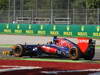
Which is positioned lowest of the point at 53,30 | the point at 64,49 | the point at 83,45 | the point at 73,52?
the point at 73,52

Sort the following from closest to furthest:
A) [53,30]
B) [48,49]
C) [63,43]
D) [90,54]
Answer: [90,54]
[63,43]
[48,49]
[53,30]

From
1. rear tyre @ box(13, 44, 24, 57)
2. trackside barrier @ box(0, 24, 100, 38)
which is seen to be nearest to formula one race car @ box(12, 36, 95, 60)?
rear tyre @ box(13, 44, 24, 57)

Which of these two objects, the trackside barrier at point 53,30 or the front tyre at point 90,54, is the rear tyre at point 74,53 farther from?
the trackside barrier at point 53,30

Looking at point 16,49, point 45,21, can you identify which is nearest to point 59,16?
point 45,21

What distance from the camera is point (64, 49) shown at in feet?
53.1

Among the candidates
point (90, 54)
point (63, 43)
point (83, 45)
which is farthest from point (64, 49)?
point (90, 54)

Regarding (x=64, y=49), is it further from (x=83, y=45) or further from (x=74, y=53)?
(x=83, y=45)

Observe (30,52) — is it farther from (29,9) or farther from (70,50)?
(29,9)

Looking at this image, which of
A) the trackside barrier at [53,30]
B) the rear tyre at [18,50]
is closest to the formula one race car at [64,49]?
the rear tyre at [18,50]

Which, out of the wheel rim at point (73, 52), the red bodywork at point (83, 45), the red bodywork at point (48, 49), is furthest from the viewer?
the red bodywork at point (48, 49)

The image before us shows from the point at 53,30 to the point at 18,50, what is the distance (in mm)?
16428

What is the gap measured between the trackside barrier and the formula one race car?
14523mm

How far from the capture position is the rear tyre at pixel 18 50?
55.1 feet

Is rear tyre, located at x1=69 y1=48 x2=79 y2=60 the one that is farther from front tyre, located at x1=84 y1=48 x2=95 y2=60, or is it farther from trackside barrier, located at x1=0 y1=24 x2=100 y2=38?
trackside barrier, located at x1=0 y1=24 x2=100 y2=38
